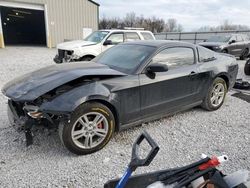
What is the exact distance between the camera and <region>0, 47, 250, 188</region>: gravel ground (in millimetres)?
2713

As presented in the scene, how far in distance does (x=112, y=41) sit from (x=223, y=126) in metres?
6.19

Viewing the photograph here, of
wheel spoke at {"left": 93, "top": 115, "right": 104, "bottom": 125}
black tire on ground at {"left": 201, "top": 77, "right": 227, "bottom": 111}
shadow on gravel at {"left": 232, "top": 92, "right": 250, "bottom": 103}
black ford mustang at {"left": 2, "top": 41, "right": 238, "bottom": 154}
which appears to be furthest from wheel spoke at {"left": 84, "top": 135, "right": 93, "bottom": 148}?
shadow on gravel at {"left": 232, "top": 92, "right": 250, "bottom": 103}

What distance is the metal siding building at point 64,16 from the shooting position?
1948 centimetres

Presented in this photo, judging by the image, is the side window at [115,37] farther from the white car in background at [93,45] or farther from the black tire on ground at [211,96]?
the black tire on ground at [211,96]

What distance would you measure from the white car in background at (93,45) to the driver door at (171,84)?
497cm

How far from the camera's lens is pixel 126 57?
13.1ft

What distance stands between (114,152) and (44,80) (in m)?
1.39

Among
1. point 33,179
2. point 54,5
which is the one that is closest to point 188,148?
point 33,179

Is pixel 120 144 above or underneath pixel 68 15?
underneath

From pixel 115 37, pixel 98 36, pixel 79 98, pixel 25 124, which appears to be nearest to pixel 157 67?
pixel 79 98

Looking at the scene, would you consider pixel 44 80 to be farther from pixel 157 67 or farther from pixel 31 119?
pixel 157 67

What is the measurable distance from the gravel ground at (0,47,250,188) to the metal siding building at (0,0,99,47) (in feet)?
56.8

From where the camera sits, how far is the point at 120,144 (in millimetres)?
3443

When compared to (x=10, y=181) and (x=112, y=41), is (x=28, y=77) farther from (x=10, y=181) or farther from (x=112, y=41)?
(x=112, y=41)
